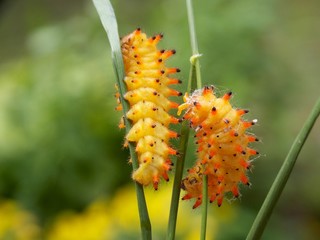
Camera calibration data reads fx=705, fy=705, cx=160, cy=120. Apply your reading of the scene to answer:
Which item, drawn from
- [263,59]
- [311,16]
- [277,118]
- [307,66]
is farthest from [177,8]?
[311,16]

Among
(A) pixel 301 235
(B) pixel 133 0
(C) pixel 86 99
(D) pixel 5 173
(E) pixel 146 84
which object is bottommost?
(A) pixel 301 235

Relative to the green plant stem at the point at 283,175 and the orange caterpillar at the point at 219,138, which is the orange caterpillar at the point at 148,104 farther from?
the green plant stem at the point at 283,175

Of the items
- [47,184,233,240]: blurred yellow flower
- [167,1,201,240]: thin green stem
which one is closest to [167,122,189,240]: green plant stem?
[167,1,201,240]: thin green stem

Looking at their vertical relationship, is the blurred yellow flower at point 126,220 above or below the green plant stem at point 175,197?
above

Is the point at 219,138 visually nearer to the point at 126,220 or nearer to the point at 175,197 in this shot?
the point at 175,197

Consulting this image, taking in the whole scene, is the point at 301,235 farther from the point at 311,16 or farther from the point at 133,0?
the point at 133,0

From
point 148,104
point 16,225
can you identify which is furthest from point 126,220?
point 148,104

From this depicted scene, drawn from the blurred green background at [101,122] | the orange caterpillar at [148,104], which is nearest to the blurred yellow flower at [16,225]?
the blurred green background at [101,122]
